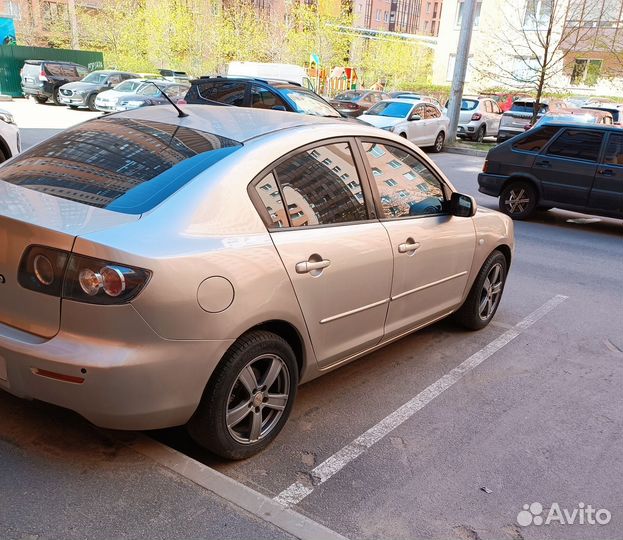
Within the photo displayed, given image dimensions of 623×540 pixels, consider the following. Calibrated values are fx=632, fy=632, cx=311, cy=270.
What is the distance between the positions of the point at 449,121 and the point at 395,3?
3563 inches

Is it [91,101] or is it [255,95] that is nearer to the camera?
[255,95]

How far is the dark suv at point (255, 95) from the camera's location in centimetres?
1227

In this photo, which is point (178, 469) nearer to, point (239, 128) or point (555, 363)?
point (239, 128)

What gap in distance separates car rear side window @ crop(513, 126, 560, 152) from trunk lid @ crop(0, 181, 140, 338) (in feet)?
28.0

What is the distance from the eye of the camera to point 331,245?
334 cm

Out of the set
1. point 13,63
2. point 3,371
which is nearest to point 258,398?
point 3,371

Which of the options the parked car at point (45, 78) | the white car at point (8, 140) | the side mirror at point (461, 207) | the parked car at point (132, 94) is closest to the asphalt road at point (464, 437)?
Answer: the side mirror at point (461, 207)

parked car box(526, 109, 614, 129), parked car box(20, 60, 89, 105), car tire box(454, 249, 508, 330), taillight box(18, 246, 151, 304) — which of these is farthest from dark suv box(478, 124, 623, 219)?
parked car box(20, 60, 89, 105)

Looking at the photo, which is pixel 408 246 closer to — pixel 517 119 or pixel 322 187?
pixel 322 187

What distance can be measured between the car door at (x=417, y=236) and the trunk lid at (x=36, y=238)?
5.53ft

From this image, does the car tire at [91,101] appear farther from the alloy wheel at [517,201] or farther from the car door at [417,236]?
the car door at [417,236]

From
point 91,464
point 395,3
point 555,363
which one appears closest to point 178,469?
point 91,464

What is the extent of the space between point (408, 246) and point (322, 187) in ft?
2.44

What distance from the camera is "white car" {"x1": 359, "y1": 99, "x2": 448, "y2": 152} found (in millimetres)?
18062
